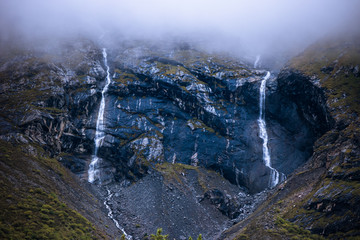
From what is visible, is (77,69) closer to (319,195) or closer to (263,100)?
(263,100)

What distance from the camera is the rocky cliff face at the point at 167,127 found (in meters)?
59.3

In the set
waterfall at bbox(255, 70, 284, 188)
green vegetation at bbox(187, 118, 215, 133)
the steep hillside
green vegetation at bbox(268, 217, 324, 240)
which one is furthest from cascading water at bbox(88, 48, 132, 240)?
waterfall at bbox(255, 70, 284, 188)

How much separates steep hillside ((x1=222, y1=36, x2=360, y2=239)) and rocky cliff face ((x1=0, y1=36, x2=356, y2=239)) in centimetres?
135

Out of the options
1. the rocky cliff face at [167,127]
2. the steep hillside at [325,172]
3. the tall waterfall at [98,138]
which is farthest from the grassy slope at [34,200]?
the steep hillside at [325,172]

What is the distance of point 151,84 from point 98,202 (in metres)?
42.2

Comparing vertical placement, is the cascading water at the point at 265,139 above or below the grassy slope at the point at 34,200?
above

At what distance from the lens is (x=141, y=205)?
190 feet

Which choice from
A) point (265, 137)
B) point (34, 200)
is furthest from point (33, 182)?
point (265, 137)

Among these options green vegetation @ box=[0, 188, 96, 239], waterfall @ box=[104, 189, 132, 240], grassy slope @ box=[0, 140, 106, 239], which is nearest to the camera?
green vegetation @ box=[0, 188, 96, 239]

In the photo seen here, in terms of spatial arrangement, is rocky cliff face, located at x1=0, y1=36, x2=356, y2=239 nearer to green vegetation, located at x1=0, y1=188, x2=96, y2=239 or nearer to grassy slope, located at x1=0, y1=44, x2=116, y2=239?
grassy slope, located at x1=0, y1=44, x2=116, y2=239

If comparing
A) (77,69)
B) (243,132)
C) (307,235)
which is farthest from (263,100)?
(77,69)

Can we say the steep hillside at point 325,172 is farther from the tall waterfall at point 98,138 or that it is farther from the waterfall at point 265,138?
the tall waterfall at point 98,138

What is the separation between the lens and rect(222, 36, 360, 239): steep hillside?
36.6m

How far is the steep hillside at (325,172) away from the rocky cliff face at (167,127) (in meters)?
1.35
